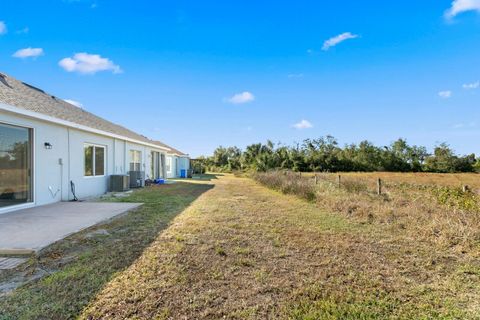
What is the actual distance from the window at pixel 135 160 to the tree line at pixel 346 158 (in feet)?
53.1

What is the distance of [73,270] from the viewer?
3.23m

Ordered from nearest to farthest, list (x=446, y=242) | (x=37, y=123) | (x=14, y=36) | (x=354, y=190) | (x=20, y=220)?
(x=446, y=242) → (x=20, y=220) → (x=37, y=123) → (x=354, y=190) → (x=14, y=36)

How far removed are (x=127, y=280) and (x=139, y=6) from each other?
11111 mm

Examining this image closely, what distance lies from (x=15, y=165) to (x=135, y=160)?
8159 millimetres

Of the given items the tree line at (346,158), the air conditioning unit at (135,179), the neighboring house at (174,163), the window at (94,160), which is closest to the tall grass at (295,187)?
the air conditioning unit at (135,179)

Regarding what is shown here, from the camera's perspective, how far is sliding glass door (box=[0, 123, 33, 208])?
6.43 m

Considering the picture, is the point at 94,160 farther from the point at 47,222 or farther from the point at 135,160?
the point at 47,222

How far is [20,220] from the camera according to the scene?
566cm

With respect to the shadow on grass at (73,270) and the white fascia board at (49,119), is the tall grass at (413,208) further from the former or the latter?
the white fascia board at (49,119)

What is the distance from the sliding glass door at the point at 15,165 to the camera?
643 cm

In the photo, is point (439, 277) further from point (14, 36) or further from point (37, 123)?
point (14, 36)

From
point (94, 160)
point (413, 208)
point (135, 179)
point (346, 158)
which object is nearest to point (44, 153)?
point (94, 160)

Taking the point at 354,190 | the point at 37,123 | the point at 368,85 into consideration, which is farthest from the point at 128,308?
the point at 368,85

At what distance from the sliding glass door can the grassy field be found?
10.5ft
